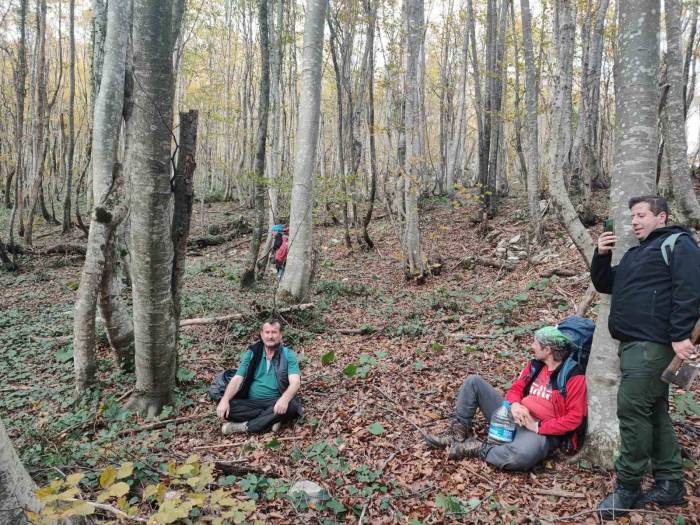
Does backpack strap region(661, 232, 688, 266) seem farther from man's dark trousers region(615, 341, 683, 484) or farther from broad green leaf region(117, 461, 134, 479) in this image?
Answer: broad green leaf region(117, 461, 134, 479)

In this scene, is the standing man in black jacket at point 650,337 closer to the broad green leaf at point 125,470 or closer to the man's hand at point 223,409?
the broad green leaf at point 125,470

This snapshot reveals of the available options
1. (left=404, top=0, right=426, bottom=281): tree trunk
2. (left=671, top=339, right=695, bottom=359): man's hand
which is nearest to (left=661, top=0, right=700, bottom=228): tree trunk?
(left=404, top=0, right=426, bottom=281): tree trunk

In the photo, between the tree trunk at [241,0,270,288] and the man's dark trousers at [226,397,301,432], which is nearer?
the man's dark trousers at [226,397,301,432]

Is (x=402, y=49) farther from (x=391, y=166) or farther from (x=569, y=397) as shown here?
(x=569, y=397)

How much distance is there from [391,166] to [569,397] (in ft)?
25.3

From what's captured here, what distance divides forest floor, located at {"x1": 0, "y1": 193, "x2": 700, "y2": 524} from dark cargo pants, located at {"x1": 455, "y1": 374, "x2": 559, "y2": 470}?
4.2 inches

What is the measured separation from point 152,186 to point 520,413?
375 cm

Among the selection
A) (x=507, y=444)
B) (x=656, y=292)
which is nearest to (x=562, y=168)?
(x=656, y=292)

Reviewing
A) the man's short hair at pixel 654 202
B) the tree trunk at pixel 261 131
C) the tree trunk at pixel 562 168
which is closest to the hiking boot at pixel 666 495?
the man's short hair at pixel 654 202

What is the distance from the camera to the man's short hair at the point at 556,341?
3.38 meters

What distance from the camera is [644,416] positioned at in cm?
263

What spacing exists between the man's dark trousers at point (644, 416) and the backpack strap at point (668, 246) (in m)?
0.54

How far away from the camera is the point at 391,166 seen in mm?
10172

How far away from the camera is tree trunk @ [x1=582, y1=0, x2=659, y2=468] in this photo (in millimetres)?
2957
